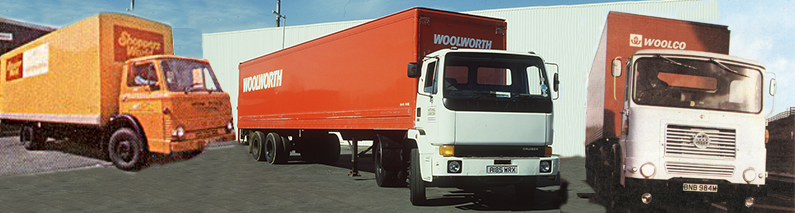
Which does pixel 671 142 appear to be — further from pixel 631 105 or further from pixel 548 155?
pixel 548 155

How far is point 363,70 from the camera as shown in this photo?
31.2 feet

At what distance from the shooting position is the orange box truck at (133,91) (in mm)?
8820

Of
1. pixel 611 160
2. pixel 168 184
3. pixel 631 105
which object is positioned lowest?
pixel 168 184

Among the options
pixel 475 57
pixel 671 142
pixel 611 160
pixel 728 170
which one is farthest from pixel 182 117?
pixel 728 170

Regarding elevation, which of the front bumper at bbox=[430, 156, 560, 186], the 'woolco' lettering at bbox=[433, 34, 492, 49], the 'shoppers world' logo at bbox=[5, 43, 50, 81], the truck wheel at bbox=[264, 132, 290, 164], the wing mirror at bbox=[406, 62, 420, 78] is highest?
the 'woolco' lettering at bbox=[433, 34, 492, 49]

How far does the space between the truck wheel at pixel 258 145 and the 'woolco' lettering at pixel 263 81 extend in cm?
137

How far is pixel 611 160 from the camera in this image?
26.1 feet

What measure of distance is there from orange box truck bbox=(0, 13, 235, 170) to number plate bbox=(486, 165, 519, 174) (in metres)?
5.13

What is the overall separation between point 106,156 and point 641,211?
1022 cm

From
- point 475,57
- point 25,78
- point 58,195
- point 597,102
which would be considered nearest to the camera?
point 475,57

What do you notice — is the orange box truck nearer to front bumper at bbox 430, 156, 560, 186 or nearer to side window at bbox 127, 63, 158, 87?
side window at bbox 127, 63, 158, 87

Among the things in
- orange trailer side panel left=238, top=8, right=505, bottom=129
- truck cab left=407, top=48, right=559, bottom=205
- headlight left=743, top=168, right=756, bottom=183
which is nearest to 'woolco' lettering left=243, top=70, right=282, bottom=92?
orange trailer side panel left=238, top=8, right=505, bottom=129

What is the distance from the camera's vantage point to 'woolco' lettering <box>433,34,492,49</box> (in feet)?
27.2

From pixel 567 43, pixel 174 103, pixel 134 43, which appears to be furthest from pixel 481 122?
pixel 567 43
